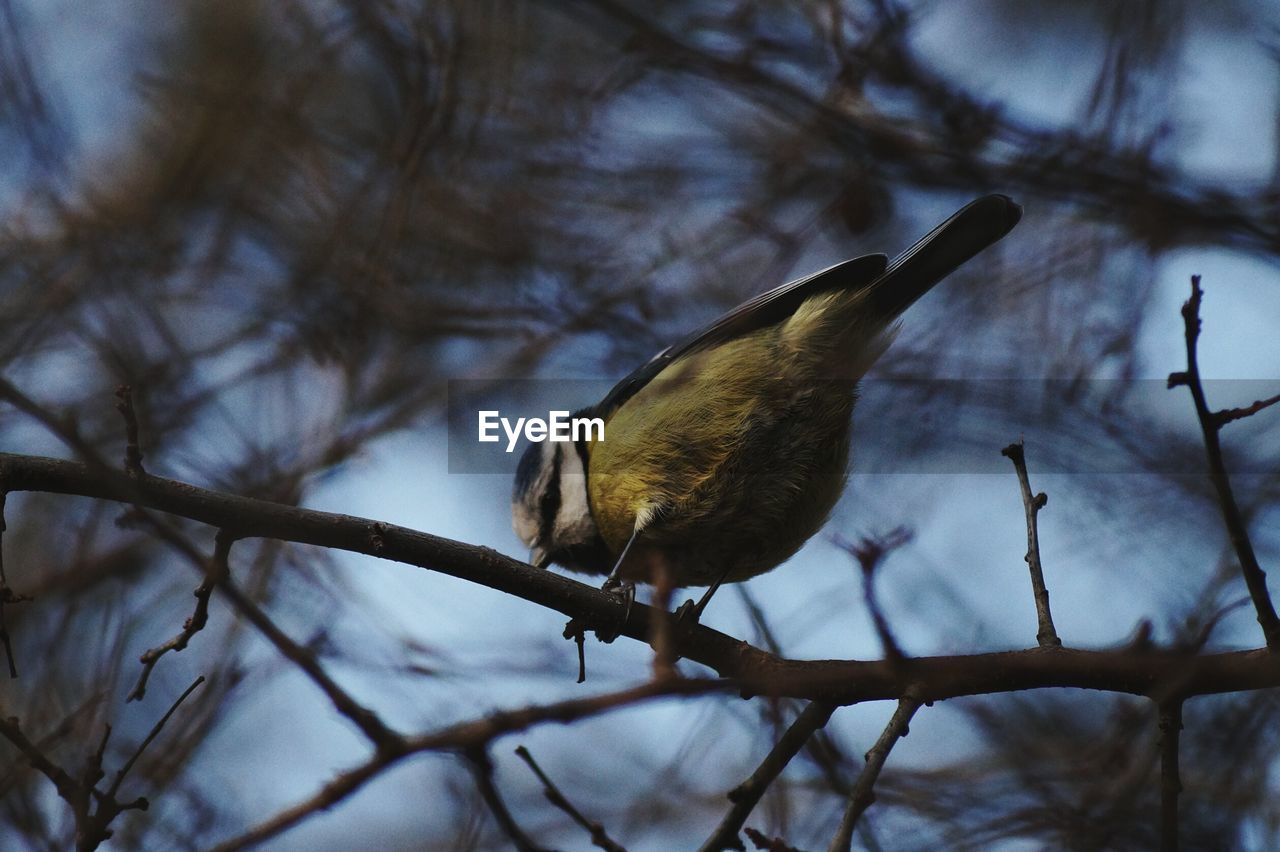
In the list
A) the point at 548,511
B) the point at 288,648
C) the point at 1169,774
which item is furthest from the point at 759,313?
the point at 288,648

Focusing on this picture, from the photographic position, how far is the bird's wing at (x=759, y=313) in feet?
11.3

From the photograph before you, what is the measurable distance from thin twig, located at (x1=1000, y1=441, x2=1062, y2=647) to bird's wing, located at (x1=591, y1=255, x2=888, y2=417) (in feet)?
3.29

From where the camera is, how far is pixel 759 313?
360cm

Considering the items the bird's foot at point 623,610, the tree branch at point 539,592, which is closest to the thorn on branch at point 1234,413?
the tree branch at point 539,592

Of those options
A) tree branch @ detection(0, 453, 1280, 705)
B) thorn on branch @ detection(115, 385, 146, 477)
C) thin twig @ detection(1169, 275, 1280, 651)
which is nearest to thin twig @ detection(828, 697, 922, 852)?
tree branch @ detection(0, 453, 1280, 705)

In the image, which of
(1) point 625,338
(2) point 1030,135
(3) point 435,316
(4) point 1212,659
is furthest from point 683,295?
(4) point 1212,659

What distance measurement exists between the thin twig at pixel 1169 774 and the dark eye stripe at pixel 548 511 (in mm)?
2160

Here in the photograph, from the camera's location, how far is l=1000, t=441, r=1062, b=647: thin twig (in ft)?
7.89

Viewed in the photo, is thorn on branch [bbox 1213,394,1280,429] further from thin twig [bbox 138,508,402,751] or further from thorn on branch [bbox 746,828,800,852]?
thin twig [bbox 138,508,402,751]

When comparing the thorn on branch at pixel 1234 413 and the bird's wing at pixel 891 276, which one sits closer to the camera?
the thorn on branch at pixel 1234 413

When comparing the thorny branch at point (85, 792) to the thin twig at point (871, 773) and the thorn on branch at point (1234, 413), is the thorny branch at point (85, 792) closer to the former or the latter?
the thin twig at point (871, 773)

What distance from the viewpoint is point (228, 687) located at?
9.61 feet

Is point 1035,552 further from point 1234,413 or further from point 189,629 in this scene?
point 189,629

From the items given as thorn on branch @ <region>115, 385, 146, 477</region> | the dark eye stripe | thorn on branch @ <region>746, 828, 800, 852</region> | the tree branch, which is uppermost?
Answer: the dark eye stripe
